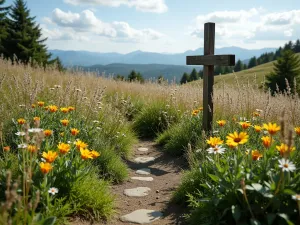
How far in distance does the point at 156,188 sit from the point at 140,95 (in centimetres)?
562

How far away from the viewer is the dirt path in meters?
3.23

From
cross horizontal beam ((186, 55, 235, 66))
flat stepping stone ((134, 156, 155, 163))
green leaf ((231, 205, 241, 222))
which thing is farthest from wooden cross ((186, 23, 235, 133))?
green leaf ((231, 205, 241, 222))

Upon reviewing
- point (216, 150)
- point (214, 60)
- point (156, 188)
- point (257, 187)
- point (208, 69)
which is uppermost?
point (214, 60)

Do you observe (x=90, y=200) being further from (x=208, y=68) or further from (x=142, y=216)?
(x=208, y=68)

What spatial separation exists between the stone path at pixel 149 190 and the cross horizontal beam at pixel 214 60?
5.69ft

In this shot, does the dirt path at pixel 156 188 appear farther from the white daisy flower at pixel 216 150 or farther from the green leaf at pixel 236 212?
the green leaf at pixel 236 212

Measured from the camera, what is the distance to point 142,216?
3.21 m

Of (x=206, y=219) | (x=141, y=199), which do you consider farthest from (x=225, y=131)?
(x=206, y=219)

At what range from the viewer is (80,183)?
2.95 metres

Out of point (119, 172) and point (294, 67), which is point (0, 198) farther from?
point (294, 67)

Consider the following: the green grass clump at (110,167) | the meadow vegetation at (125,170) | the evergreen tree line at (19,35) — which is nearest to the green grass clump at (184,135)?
the meadow vegetation at (125,170)

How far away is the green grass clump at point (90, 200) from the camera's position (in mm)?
2895

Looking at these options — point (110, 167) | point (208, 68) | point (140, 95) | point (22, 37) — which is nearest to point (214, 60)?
point (208, 68)

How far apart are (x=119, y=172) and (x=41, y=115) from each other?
1.38 m
